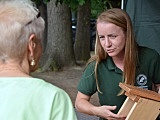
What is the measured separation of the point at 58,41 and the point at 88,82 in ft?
26.7

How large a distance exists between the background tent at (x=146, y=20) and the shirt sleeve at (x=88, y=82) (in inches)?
82.5

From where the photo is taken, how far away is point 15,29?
1.53 m

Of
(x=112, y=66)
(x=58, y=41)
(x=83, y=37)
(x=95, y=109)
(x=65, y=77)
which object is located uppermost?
(x=112, y=66)

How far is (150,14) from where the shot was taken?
436 centimetres

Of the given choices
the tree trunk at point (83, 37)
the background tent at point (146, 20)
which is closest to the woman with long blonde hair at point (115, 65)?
the background tent at point (146, 20)

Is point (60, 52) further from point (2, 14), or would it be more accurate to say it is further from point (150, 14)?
point (2, 14)

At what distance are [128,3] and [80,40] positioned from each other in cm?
785

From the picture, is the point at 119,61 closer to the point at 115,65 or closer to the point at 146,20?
the point at 115,65

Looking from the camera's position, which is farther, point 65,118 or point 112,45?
point 112,45

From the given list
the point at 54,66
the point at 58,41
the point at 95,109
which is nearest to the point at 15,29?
the point at 95,109

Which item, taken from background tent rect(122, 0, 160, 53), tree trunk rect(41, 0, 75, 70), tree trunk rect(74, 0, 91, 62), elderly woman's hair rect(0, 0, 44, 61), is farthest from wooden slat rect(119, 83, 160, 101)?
tree trunk rect(74, 0, 91, 62)

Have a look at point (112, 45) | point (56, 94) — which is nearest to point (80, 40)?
point (112, 45)

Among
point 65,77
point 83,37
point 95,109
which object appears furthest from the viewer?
point 83,37

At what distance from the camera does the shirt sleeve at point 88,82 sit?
7.68ft
